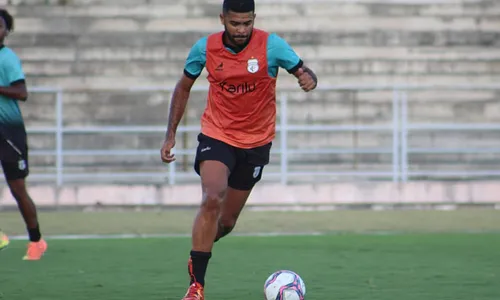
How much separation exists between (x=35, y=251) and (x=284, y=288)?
3856 millimetres

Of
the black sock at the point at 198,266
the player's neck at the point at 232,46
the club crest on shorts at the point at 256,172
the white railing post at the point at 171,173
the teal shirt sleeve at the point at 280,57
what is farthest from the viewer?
the white railing post at the point at 171,173

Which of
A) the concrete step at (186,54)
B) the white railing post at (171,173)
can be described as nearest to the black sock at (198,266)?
the white railing post at (171,173)

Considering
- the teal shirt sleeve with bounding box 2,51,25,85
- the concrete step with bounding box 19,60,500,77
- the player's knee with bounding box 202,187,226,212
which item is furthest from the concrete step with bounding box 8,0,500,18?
the player's knee with bounding box 202,187,226,212

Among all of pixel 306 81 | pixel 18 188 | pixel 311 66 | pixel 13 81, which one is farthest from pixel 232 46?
pixel 311 66

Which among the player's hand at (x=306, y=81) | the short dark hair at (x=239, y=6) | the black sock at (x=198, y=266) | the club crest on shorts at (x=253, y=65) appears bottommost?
the black sock at (x=198, y=266)

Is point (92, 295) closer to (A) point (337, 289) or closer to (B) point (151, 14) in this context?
(A) point (337, 289)

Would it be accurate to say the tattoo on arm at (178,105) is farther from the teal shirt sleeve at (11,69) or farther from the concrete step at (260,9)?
the concrete step at (260,9)

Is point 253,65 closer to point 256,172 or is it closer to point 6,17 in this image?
point 256,172

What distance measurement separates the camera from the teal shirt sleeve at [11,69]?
418 inches

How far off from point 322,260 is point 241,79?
10.1 ft

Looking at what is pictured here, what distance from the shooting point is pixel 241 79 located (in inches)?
324

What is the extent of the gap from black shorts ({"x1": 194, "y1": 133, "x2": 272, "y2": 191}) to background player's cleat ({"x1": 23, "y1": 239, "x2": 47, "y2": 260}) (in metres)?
3.01

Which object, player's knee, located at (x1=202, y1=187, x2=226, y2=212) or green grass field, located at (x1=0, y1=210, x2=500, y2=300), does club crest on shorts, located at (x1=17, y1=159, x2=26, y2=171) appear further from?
player's knee, located at (x1=202, y1=187, x2=226, y2=212)

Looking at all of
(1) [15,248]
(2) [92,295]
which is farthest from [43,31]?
(2) [92,295]
